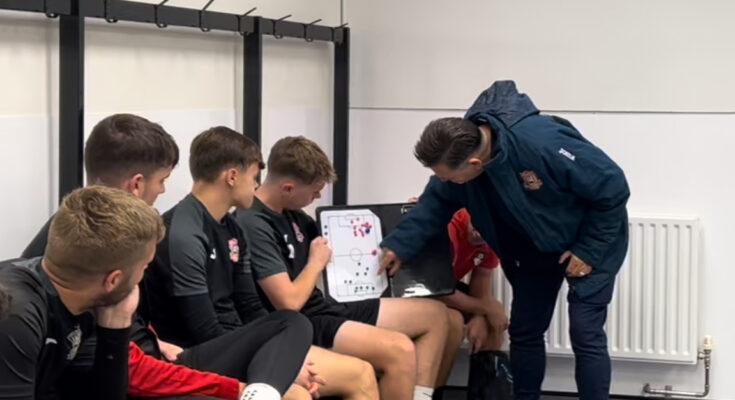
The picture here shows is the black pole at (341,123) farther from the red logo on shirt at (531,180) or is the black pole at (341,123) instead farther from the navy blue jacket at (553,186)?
the red logo on shirt at (531,180)

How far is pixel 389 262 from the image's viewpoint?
3.46 m

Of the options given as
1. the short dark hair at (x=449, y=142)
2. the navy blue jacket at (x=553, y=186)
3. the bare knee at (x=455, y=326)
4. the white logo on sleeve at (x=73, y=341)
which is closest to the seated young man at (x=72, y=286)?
the white logo on sleeve at (x=73, y=341)

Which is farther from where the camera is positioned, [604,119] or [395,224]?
[604,119]

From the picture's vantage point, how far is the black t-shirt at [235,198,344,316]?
2.95 metres

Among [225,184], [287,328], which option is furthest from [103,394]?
[225,184]

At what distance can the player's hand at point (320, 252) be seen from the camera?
10.2ft

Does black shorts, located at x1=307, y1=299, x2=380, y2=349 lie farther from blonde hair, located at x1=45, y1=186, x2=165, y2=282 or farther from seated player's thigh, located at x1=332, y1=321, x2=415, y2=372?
blonde hair, located at x1=45, y1=186, x2=165, y2=282

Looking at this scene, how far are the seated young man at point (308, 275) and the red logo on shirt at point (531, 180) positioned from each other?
59 cm

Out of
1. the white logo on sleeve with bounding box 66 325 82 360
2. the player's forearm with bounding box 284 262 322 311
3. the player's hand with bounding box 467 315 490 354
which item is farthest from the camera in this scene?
the player's hand with bounding box 467 315 490 354

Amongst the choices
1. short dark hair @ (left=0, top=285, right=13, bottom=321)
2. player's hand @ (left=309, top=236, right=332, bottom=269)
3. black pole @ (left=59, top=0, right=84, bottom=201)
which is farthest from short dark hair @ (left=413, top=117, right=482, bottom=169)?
short dark hair @ (left=0, top=285, right=13, bottom=321)

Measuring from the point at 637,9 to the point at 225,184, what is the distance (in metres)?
1.92

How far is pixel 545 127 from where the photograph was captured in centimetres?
308

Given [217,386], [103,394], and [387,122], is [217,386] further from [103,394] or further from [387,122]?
[387,122]

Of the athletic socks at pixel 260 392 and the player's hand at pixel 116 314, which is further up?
the player's hand at pixel 116 314
